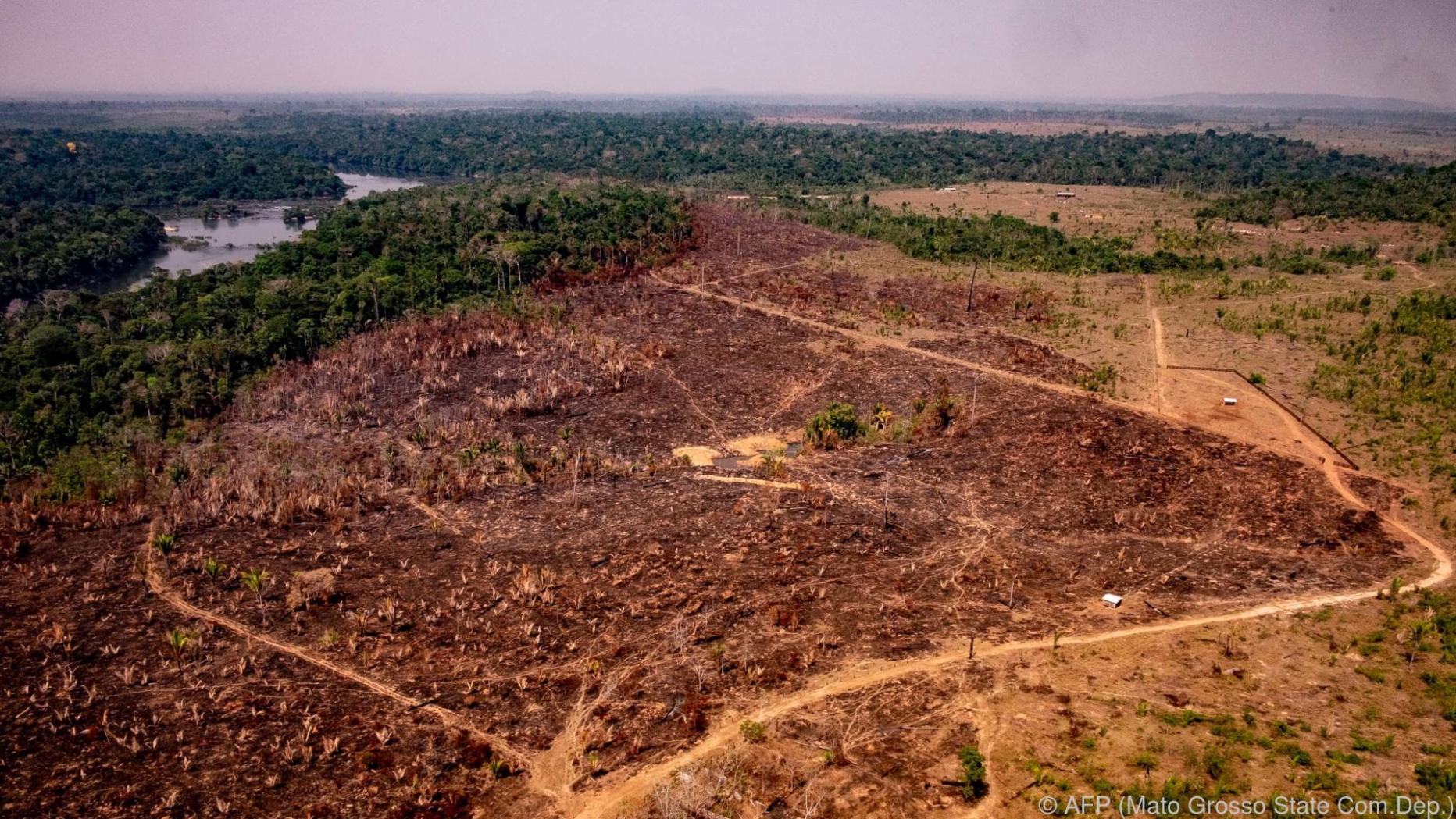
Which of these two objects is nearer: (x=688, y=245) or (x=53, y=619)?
(x=53, y=619)

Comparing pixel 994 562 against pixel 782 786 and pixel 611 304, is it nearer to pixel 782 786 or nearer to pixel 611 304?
pixel 782 786

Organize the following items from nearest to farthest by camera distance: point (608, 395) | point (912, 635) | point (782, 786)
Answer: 1. point (782, 786)
2. point (912, 635)
3. point (608, 395)

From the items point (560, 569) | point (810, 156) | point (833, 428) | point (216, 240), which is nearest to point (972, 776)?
point (560, 569)

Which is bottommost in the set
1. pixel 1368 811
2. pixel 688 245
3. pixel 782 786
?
pixel 782 786

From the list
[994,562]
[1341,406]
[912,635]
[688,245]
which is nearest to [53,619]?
[912,635]

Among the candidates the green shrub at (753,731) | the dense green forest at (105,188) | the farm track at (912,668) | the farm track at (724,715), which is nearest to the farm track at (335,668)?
the farm track at (724,715)

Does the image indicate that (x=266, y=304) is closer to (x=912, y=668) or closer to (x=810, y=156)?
(x=912, y=668)
